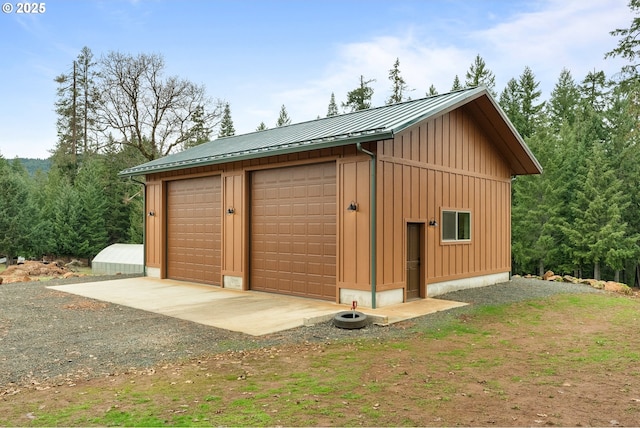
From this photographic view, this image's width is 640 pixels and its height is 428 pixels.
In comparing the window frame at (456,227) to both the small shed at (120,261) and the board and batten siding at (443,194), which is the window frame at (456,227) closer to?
the board and batten siding at (443,194)

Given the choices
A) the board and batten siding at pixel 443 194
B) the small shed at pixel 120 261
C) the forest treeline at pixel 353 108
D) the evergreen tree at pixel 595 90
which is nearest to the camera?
the board and batten siding at pixel 443 194

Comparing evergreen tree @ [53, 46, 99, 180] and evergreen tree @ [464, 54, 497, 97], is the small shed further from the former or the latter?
evergreen tree @ [464, 54, 497, 97]

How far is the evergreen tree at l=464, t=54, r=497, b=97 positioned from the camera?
3138cm

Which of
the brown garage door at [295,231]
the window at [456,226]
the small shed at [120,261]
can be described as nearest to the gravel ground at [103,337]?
the window at [456,226]

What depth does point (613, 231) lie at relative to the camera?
937 inches

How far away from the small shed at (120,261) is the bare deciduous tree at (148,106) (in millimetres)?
9942

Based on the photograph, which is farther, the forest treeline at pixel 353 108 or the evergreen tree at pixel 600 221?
the forest treeline at pixel 353 108

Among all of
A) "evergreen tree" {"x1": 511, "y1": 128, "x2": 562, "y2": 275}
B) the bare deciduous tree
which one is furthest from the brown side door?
the bare deciduous tree

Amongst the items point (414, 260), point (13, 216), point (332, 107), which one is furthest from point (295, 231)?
point (332, 107)

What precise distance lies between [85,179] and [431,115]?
3050 cm

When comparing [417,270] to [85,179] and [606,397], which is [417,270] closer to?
[606,397]

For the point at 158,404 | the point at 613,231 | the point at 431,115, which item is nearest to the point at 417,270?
the point at 431,115

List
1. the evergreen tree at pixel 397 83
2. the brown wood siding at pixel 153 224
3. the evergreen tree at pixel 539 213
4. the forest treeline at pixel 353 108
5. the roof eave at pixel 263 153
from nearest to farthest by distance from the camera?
the roof eave at pixel 263 153, the brown wood siding at pixel 153 224, the forest treeline at pixel 353 108, the evergreen tree at pixel 539 213, the evergreen tree at pixel 397 83

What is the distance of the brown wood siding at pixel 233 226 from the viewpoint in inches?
442
